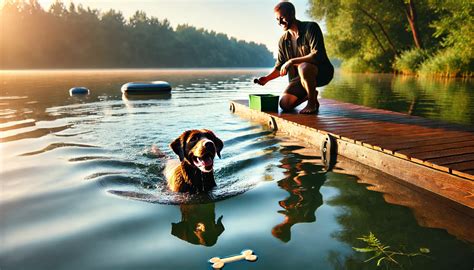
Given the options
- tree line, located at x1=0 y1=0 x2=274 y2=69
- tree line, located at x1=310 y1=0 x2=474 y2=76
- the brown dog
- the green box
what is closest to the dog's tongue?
the brown dog

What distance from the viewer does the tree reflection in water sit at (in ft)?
12.7

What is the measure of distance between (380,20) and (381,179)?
4249 centimetres

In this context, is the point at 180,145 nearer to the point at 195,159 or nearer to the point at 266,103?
the point at 195,159

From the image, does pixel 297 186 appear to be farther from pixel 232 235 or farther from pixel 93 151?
pixel 93 151

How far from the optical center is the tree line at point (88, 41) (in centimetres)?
9156

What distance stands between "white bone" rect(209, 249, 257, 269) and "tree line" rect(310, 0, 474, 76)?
3174 centimetres

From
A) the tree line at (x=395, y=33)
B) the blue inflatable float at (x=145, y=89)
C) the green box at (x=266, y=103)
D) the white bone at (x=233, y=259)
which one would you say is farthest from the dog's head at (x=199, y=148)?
the tree line at (x=395, y=33)

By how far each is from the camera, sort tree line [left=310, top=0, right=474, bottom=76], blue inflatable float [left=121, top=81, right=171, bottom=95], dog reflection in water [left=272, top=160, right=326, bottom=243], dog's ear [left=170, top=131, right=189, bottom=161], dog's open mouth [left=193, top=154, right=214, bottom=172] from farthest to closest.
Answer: tree line [left=310, top=0, right=474, bottom=76]
blue inflatable float [left=121, top=81, right=171, bottom=95]
dog's ear [left=170, top=131, right=189, bottom=161]
dog's open mouth [left=193, top=154, right=214, bottom=172]
dog reflection in water [left=272, top=160, right=326, bottom=243]

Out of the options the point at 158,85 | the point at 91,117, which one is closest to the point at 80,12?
the point at 158,85

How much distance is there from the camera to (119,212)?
13.7ft

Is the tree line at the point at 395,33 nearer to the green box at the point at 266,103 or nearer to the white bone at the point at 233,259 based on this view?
the green box at the point at 266,103

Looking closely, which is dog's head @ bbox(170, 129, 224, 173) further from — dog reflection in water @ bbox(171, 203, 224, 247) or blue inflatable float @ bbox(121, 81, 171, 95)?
blue inflatable float @ bbox(121, 81, 171, 95)

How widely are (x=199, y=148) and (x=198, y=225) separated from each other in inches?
34.9

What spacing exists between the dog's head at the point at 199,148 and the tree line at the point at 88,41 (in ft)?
322
